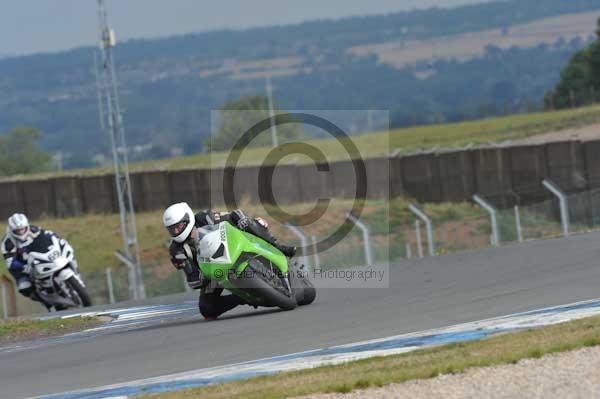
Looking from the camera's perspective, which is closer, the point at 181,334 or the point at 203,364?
the point at 203,364

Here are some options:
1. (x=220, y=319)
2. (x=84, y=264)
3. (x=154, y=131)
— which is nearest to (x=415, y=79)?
(x=154, y=131)

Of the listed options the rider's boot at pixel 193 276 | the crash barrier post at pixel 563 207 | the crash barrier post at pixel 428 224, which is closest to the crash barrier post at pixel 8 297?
the crash barrier post at pixel 428 224

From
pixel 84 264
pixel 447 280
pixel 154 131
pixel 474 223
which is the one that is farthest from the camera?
pixel 154 131

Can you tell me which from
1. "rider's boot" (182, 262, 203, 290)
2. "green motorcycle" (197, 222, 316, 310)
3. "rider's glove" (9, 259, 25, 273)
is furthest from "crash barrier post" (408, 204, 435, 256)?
"rider's boot" (182, 262, 203, 290)

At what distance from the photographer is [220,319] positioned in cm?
1466

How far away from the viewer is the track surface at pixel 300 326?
11344 millimetres

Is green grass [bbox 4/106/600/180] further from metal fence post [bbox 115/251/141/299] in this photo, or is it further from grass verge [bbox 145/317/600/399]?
grass verge [bbox 145/317/600/399]

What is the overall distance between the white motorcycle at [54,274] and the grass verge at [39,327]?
385 cm

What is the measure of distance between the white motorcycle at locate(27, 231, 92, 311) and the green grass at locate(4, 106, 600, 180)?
2490cm

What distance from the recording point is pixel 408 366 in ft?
30.6

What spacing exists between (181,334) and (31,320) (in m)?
4.54

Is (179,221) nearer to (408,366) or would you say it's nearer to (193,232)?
(193,232)

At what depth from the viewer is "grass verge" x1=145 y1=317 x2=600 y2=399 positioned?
890 centimetres

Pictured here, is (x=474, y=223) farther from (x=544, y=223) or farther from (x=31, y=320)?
(x=31, y=320)
